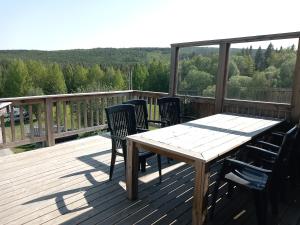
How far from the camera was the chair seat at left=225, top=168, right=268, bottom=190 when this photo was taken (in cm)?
189

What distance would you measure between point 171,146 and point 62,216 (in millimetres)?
1202

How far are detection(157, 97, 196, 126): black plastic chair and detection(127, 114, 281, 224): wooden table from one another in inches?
25.8

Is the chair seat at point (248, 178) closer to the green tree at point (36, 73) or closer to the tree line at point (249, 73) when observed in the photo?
the tree line at point (249, 73)

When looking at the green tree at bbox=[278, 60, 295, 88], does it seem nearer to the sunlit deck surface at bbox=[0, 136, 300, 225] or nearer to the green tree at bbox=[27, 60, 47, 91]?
the sunlit deck surface at bbox=[0, 136, 300, 225]

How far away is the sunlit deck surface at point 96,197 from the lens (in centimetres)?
206

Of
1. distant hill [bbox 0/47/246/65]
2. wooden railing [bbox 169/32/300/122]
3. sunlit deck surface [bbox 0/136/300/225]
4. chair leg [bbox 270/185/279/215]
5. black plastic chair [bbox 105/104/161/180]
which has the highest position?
distant hill [bbox 0/47/246/65]

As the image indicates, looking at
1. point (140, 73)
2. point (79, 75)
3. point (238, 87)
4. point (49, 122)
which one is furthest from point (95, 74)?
point (238, 87)

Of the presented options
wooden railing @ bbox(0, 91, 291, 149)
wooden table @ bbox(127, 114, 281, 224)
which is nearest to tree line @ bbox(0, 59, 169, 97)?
wooden railing @ bbox(0, 91, 291, 149)

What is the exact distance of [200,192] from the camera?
175 cm

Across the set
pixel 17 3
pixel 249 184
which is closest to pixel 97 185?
pixel 249 184

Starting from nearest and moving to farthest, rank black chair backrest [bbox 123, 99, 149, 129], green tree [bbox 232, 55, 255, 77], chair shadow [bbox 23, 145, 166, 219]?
chair shadow [bbox 23, 145, 166, 219]
black chair backrest [bbox 123, 99, 149, 129]
green tree [bbox 232, 55, 255, 77]

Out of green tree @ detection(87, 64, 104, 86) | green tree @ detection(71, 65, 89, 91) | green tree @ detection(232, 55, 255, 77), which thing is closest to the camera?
green tree @ detection(232, 55, 255, 77)

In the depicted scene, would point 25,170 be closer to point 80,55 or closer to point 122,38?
point 122,38

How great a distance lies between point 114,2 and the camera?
6.60 metres
